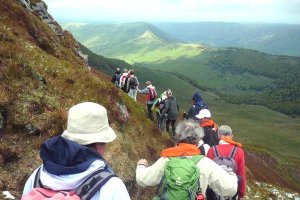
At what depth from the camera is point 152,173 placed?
768 cm

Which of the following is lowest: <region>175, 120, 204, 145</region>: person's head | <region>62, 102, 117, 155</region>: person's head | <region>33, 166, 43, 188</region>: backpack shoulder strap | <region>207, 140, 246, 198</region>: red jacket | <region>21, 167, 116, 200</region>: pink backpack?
<region>207, 140, 246, 198</region>: red jacket

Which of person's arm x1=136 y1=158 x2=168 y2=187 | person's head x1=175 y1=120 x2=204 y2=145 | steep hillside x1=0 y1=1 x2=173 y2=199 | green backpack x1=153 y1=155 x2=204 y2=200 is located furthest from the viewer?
steep hillside x1=0 y1=1 x2=173 y2=199

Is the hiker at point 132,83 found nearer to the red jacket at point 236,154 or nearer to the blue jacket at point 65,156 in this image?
the red jacket at point 236,154

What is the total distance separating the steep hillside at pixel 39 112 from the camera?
35.6ft

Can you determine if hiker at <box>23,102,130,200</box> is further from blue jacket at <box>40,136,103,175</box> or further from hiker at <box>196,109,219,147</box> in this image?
hiker at <box>196,109,219,147</box>

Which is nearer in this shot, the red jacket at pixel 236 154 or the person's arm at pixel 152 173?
the person's arm at pixel 152 173

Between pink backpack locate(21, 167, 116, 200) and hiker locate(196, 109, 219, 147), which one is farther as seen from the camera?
hiker locate(196, 109, 219, 147)

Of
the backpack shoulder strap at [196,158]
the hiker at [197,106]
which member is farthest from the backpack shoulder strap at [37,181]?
the hiker at [197,106]

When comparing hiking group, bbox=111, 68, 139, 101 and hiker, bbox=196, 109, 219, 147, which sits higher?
hiker, bbox=196, 109, 219, 147

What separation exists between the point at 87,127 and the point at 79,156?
1.66 ft

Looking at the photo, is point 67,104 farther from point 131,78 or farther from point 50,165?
point 131,78

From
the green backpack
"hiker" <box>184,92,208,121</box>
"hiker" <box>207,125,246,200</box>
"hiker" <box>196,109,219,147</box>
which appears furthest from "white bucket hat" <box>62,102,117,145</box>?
"hiker" <box>184,92,208,121</box>

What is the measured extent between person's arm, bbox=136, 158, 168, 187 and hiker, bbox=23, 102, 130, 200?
269 centimetres

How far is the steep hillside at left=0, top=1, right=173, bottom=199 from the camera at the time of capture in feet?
35.6
